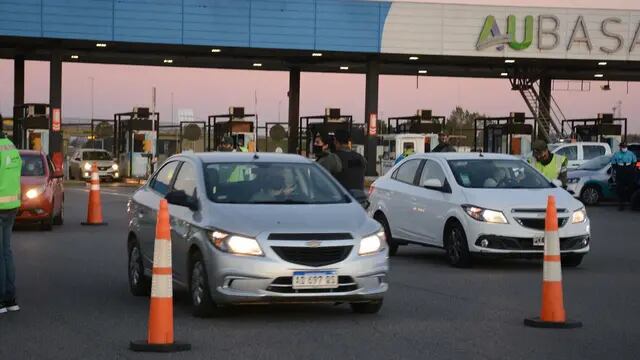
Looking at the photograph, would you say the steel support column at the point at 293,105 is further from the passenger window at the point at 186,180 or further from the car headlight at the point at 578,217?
the passenger window at the point at 186,180

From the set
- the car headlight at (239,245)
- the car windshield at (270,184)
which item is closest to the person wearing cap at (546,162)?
the car windshield at (270,184)

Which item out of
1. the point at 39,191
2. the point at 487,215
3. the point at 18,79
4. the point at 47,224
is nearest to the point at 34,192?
the point at 39,191

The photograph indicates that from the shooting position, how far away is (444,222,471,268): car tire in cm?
1703

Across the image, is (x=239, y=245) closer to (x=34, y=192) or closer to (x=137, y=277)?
(x=137, y=277)

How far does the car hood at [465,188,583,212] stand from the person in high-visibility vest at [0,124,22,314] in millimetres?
6890

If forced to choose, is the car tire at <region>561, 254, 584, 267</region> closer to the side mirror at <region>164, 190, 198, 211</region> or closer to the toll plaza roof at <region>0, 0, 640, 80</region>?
the side mirror at <region>164, 190, 198, 211</region>

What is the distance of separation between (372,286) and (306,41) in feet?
120

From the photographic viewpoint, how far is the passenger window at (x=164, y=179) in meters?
13.3

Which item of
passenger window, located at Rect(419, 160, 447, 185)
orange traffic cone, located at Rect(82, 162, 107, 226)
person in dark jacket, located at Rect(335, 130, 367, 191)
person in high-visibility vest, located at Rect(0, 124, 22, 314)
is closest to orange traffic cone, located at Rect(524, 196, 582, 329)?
person in high-visibility vest, located at Rect(0, 124, 22, 314)

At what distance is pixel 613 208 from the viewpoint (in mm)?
35406

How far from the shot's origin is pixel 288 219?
11.4 metres

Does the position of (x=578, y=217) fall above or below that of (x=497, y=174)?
below

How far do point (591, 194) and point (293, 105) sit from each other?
21.8 m

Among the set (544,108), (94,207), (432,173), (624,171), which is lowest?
(94,207)
